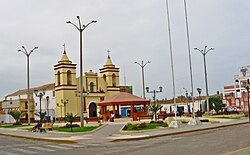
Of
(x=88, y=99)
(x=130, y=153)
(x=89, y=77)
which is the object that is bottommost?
(x=130, y=153)

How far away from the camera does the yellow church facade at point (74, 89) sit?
230ft

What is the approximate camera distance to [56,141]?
2266cm

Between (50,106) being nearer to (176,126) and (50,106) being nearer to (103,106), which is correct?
(103,106)

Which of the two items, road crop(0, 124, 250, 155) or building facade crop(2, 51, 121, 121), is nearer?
road crop(0, 124, 250, 155)

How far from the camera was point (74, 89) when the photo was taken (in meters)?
71.4

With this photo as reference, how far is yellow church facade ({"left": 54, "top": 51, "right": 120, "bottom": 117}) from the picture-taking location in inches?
2756

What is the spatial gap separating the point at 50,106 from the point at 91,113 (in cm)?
931

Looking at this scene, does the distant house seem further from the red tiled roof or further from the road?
the road

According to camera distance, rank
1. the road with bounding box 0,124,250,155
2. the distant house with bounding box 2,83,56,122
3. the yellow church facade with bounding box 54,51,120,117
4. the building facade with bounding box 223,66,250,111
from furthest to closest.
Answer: the building facade with bounding box 223,66,250,111
the distant house with bounding box 2,83,56,122
the yellow church facade with bounding box 54,51,120,117
the road with bounding box 0,124,250,155

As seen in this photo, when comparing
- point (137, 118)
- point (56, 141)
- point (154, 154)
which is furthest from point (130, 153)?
point (137, 118)

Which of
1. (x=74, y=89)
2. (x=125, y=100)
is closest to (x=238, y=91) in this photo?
(x=74, y=89)

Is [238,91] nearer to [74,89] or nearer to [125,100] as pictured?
[74,89]

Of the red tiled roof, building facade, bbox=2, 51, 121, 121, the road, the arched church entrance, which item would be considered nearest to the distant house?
building facade, bbox=2, 51, 121, 121

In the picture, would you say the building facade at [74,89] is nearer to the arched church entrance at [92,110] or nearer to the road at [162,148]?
the arched church entrance at [92,110]
